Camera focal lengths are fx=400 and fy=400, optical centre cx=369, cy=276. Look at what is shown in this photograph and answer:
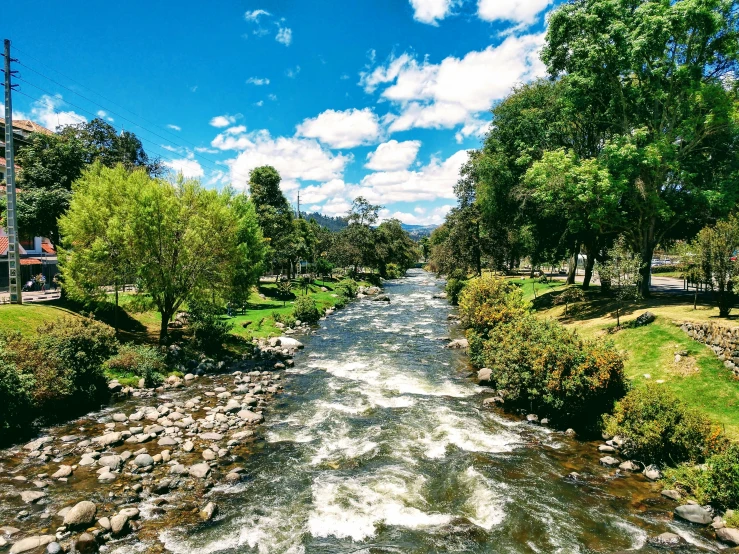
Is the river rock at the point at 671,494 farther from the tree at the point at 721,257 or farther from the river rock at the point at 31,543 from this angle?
the river rock at the point at 31,543

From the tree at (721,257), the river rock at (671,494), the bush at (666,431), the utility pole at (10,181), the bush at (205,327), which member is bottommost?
the river rock at (671,494)

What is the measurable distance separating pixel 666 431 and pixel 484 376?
37.4 feet

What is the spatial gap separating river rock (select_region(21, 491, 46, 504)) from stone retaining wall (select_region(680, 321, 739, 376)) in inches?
1070

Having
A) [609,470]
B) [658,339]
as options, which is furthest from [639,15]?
[609,470]

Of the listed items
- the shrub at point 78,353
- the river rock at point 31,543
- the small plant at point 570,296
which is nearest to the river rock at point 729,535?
the river rock at point 31,543

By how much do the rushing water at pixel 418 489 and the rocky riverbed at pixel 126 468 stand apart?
103 centimetres

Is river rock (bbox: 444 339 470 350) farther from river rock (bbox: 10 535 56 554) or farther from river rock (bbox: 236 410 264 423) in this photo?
river rock (bbox: 10 535 56 554)

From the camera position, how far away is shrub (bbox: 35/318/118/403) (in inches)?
754

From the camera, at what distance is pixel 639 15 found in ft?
90.0

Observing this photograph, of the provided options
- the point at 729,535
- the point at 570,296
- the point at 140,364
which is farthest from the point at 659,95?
the point at 140,364

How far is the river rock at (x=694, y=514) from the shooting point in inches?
456

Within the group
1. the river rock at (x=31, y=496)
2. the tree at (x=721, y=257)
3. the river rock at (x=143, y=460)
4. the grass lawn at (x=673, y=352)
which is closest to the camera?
the river rock at (x=31, y=496)

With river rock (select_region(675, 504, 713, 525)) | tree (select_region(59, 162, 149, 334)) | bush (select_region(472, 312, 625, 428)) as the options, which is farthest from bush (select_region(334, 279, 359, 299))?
river rock (select_region(675, 504, 713, 525))

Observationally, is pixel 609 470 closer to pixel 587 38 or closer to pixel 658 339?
pixel 658 339
